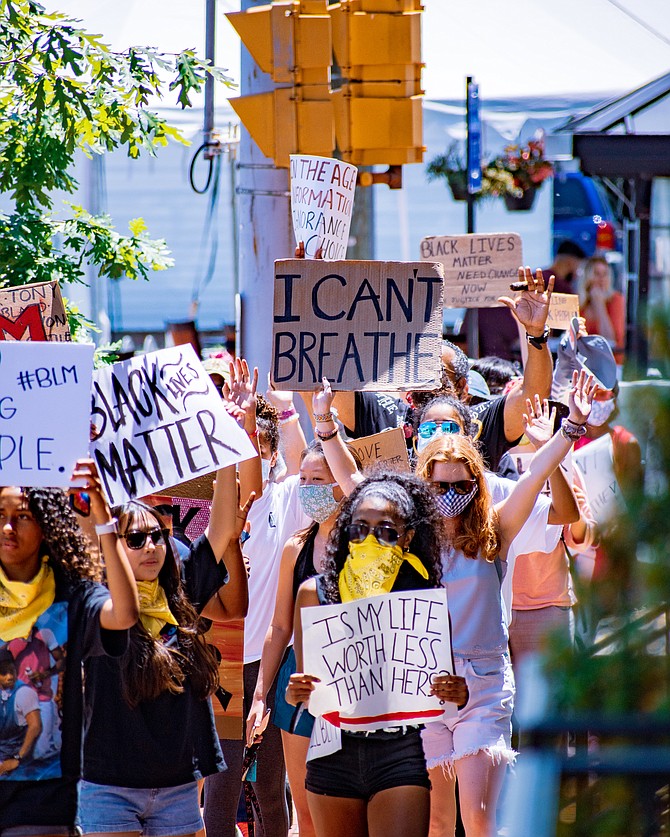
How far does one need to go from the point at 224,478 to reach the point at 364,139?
3.38m

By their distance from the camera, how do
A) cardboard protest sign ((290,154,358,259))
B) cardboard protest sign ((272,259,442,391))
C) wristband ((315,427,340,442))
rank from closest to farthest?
wristband ((315,427,340,442)) < cardboard protest sign ((272,259,442,391)) < cardboard protest sign ((290,154,358,259))

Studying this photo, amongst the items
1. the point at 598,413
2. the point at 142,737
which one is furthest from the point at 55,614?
the point at 598,413

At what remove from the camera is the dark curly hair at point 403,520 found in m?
4.29

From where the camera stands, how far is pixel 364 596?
165 inches

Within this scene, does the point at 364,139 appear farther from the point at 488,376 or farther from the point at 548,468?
the point at 548,468

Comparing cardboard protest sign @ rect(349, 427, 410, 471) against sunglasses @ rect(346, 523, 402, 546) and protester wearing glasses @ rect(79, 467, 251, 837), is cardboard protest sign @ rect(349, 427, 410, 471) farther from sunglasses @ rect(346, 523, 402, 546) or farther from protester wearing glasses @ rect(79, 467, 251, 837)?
protester wearing glasses @ rect(79, 467, 251, 837)

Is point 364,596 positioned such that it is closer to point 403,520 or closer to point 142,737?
point 403,520

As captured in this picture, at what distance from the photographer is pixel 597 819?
57.9 inches

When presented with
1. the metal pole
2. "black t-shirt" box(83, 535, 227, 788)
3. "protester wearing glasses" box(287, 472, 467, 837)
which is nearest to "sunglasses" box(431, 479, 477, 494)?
"protester wearing glasses" box(287, 472, 467, 837)

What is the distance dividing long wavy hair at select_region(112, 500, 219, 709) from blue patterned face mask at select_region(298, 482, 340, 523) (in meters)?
0.80

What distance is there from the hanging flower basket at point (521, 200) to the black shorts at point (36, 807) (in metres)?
11.5

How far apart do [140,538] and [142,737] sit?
61 centimetres

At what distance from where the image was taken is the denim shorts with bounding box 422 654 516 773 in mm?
4469

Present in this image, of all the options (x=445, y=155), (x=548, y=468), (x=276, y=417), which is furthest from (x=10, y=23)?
(x=445, y=155)
